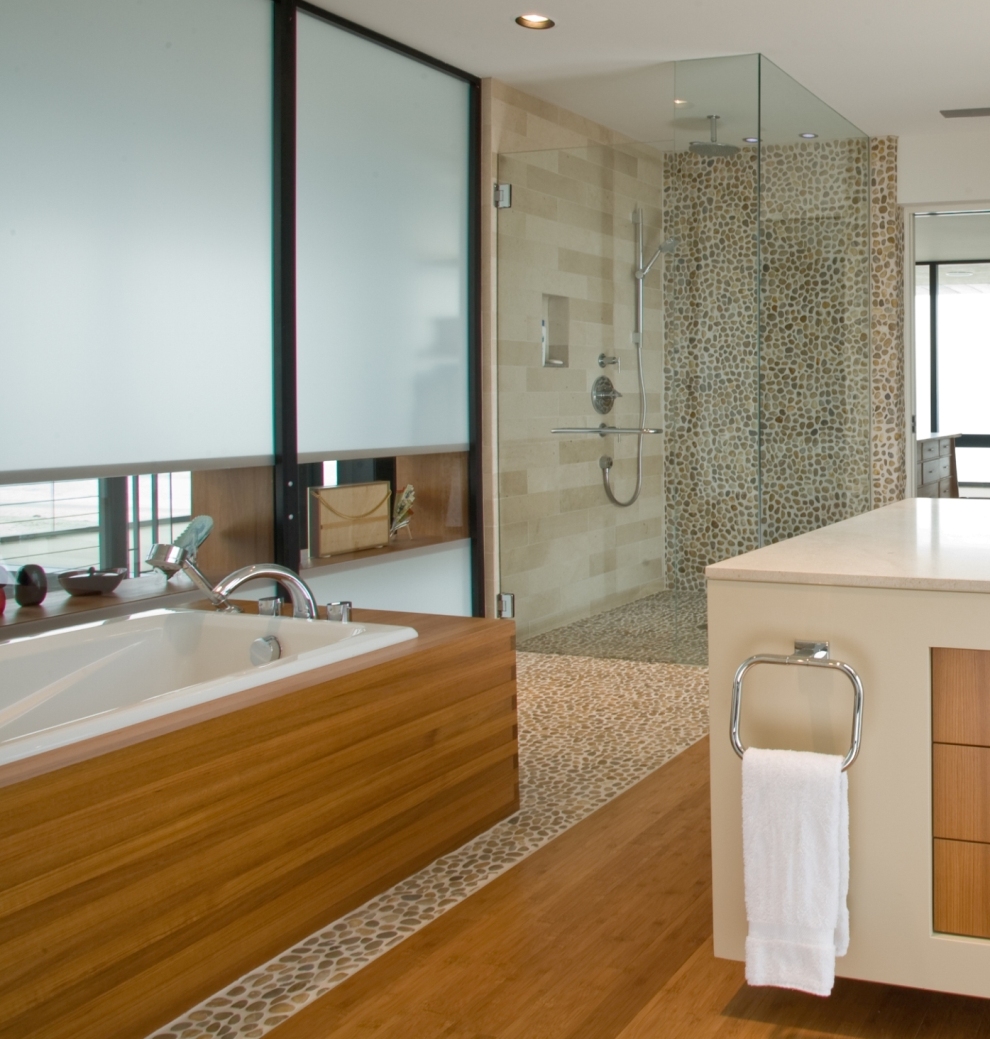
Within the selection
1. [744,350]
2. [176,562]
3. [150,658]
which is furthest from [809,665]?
[744,350]

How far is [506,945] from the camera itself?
91.0 inches

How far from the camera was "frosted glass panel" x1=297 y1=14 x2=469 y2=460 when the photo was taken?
406cm

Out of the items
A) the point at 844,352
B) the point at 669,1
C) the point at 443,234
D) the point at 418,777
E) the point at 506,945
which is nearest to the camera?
the point at 506,945

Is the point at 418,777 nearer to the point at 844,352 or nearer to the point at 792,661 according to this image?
the point at 792,661

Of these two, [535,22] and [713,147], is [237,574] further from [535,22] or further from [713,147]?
[713,147]

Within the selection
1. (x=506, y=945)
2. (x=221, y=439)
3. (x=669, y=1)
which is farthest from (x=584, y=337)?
(x=506, y=945)

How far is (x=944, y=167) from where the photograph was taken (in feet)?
20.1

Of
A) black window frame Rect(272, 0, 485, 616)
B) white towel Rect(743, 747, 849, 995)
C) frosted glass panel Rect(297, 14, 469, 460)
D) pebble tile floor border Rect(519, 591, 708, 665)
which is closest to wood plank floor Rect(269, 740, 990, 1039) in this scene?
white towel Rect(743, 747, 849, 995)

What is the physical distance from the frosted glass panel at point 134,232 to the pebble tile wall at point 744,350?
1670mm

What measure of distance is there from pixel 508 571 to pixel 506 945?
2854 millimetres

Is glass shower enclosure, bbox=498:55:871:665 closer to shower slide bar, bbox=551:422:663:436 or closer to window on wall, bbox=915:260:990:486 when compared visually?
shower slide bar, bbox=551:422:663:436

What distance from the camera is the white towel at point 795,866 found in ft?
6.09

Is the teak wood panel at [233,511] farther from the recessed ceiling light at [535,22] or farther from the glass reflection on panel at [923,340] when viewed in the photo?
the glass reflection on panel at [923,340]

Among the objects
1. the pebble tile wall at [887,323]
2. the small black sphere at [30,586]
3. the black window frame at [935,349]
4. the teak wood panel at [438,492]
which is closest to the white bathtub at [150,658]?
the small black sphere at [30,586]
